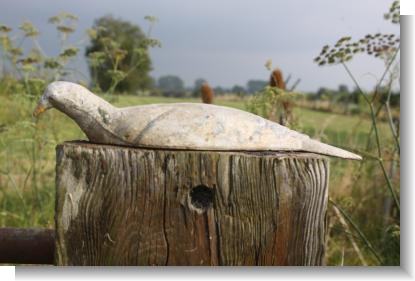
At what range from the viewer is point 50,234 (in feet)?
6.10

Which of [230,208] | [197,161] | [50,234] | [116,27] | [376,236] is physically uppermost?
[116,27]

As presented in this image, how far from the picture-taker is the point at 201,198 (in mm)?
1535

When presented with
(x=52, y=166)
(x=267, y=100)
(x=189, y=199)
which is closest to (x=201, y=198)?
(x=189, y=199)

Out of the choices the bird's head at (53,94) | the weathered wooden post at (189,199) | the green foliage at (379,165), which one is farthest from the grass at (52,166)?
the weathered wooden post at (189,199)

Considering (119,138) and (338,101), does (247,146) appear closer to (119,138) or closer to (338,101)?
(119,138)

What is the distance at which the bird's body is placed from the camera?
160cm

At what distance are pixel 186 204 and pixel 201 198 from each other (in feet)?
0.12

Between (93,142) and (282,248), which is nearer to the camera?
(282,248)

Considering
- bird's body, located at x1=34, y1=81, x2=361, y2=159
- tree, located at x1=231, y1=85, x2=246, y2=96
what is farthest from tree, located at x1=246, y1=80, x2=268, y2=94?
bird's body, located at x1=34, y1=81, x2=361, y2=159

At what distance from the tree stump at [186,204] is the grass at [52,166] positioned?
1345 millimetres

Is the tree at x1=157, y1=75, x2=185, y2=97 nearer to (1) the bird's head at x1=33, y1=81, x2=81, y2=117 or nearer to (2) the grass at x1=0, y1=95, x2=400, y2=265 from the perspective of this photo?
(2) the grass at x1=0, y1=95, x2=400, y2=265

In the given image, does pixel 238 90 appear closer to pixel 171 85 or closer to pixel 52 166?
pixel 171 85

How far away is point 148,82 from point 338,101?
1.46 metres

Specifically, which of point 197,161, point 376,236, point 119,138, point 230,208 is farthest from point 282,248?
point 376,236
